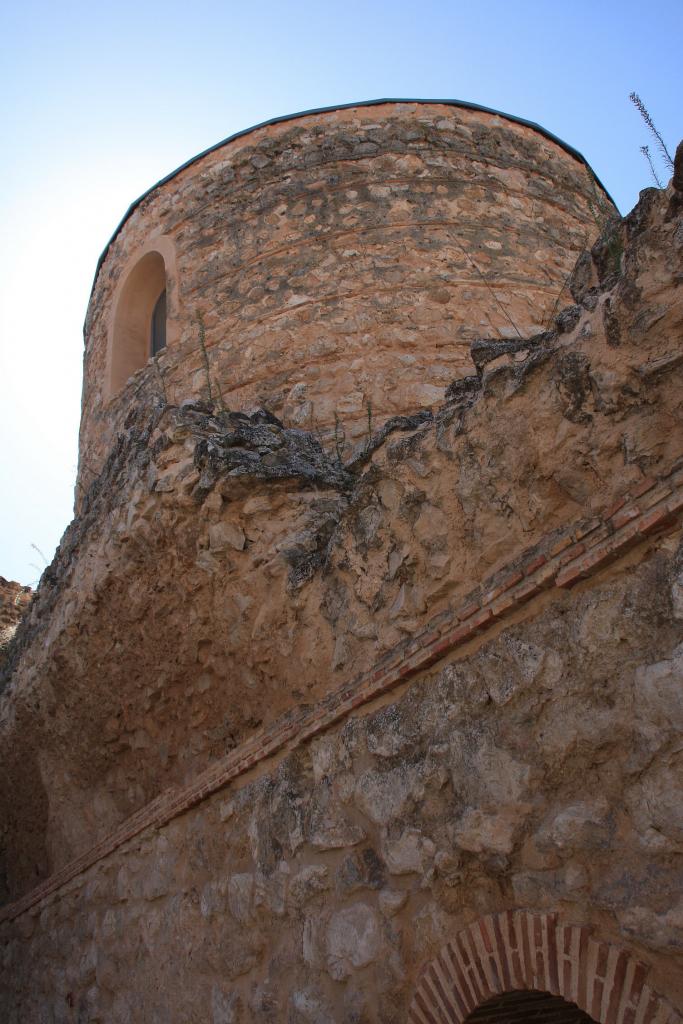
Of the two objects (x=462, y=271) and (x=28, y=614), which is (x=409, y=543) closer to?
(x=462, y=271)

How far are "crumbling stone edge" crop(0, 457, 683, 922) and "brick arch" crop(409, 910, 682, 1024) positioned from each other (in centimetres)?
91

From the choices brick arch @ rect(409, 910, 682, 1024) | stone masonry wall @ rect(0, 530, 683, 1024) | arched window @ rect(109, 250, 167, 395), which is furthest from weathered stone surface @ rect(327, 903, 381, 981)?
arched window @ rect(109, 250, 167, 395)

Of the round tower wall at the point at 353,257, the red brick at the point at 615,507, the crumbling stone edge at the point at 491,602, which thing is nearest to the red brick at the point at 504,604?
the crumbling stone edge at the point at 491,602

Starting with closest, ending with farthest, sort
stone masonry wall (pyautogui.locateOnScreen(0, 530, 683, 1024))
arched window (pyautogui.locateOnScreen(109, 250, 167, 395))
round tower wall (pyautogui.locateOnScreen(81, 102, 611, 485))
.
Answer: stone masonry wall (pyautogui.locateOnScreen(0, 530, 683, 1024))
round tower wall (pyautogui.locateOnScreen(81, 102, 611, 485))
arched window (pyautogui.locateOnScreen(109, 250, 167, 395))

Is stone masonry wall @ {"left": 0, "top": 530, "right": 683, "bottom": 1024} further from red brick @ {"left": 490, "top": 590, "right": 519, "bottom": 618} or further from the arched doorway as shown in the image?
the arched doorway

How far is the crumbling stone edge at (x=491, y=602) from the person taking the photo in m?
2.61

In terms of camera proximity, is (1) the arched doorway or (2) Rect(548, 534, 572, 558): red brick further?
(2) Rect(548, 534, 572, 558): red brick

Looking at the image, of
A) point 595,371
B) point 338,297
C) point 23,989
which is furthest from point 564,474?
point 23,989

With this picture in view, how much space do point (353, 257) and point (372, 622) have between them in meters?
3.31

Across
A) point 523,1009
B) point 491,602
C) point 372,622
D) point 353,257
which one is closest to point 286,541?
point 372,622

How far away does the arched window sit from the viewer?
24.1 ft

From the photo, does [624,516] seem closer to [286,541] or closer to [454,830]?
[454,830]

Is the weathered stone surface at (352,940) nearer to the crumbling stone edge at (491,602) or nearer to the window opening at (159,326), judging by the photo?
the crumbling stone edge at (491,602)

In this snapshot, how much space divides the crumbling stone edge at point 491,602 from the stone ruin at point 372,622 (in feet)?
0.04
